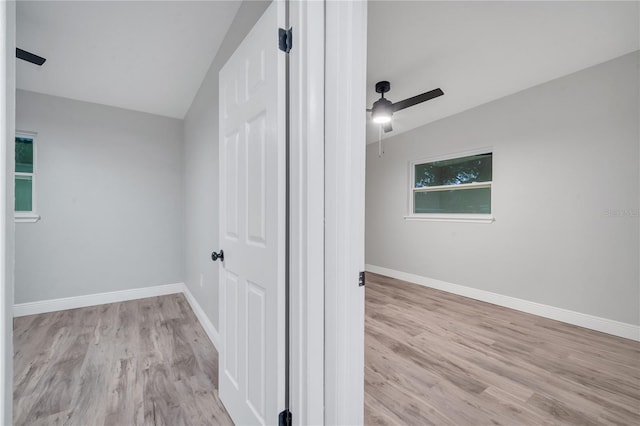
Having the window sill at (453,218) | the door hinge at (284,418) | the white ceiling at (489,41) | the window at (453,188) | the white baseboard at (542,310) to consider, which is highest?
the white ceiling at (489,41)

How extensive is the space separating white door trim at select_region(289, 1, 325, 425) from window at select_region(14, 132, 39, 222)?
11.7 ft

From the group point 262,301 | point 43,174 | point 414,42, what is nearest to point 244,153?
point 262,301

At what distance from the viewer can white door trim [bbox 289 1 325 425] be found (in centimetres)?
104

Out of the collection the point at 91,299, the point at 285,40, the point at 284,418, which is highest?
the point at 285,40

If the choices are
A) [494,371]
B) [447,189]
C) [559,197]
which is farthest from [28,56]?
[559,197]

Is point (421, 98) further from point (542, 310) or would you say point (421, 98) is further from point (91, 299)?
point (91, 299)

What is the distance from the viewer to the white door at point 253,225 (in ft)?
3.68

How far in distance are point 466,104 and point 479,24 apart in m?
1.58

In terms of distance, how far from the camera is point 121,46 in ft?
7.32

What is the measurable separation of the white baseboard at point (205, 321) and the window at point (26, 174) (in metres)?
1.89

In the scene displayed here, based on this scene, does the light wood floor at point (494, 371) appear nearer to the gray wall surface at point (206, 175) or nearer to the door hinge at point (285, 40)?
the gray wall surface at point (206, 175)

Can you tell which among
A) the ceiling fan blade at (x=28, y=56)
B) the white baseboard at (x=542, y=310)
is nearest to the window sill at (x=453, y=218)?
the white baseboard at (x=542, y=310)

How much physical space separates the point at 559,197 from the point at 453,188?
123 cm

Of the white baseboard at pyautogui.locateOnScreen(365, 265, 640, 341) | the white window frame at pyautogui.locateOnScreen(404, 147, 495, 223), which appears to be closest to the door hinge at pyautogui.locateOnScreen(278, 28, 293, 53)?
the white window frame at pyautogui.locateOnScreen(404, 147, 495, 223)
